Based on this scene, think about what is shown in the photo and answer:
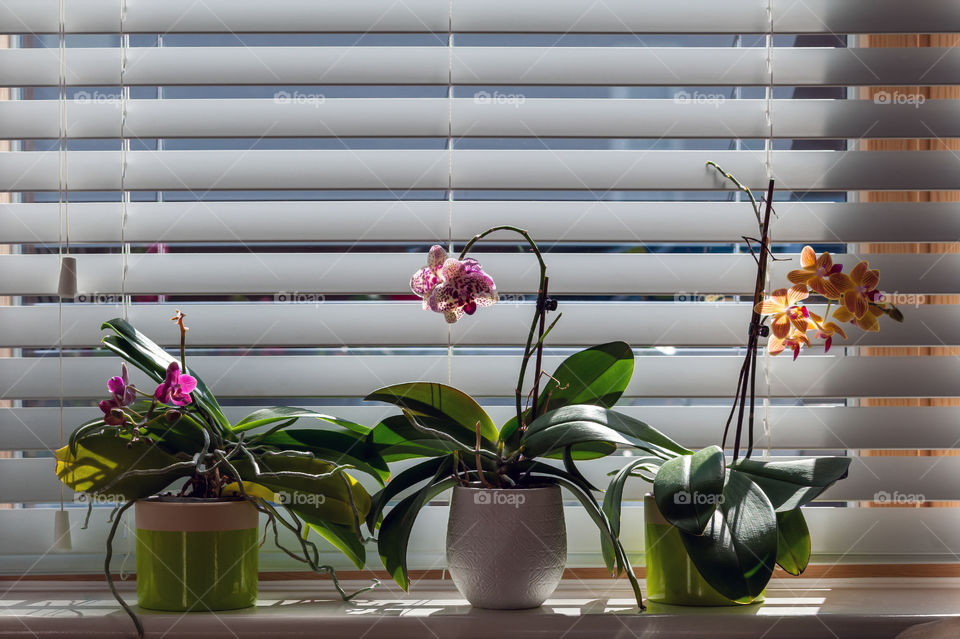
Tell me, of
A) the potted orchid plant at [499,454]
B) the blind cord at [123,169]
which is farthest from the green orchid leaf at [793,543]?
the blind cord at [123,169]

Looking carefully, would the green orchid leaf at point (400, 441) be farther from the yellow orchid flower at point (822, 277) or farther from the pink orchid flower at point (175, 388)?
the yellow orchid flower at point (822, 277)

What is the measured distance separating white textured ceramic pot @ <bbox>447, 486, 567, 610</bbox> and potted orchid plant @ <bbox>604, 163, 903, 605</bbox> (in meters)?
0.07

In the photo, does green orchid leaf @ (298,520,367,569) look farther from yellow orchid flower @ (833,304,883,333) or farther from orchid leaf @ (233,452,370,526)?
yellow orchid flower @ (833,304,883,333)

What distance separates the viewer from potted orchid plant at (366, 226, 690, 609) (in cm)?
84

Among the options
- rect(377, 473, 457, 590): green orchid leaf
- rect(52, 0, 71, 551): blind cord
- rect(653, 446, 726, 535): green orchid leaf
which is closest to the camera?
rect(653, 446, 726, 535): green orchid leaf

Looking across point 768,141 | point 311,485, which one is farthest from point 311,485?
point 768,141

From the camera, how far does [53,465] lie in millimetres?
1027

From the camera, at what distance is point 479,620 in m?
0.83

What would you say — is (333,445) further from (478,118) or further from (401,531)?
(478,118)

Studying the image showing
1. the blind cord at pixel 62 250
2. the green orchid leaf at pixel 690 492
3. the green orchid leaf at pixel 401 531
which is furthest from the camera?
the blind cord at pixel 62 250
